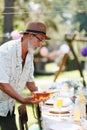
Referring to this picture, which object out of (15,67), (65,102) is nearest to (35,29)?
(15,67)

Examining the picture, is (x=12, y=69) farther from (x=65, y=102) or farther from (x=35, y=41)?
(x=65, y=102)

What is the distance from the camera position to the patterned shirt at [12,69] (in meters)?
3.60

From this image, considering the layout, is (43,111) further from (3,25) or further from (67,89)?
(3,25)

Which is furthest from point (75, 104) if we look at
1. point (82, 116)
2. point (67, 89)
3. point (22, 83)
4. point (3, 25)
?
point (3, 25)

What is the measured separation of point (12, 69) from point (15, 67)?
4 centimetres

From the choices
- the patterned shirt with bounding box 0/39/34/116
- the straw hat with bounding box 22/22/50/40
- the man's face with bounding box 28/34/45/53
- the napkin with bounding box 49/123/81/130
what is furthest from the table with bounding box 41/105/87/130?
the straw hat with bounding box 22/22/50/40

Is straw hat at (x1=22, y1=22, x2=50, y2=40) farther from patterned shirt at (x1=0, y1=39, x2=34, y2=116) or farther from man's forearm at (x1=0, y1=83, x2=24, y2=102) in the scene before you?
man's forearm at (x1=0, y1=83, x2=24, y2=102)

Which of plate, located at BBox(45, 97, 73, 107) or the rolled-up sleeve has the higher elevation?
the rolled-up sleeve

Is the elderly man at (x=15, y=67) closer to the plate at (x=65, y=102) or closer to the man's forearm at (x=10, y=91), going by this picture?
the man's forearm at (x=10, y=91)

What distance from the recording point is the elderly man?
359 centimetres

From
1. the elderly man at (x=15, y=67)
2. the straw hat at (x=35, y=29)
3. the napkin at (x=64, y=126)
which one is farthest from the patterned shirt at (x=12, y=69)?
the napkin at (x=64, y=126)

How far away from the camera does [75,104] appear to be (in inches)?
142

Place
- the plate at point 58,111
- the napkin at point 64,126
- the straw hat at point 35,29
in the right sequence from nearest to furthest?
the napkin at point 64,126 < the plate at point 58,111 < the straw hat at point 35,29

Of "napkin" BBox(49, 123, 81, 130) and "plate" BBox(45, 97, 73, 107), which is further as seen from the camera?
"plate" BBox(45, 97, 73, 107)
